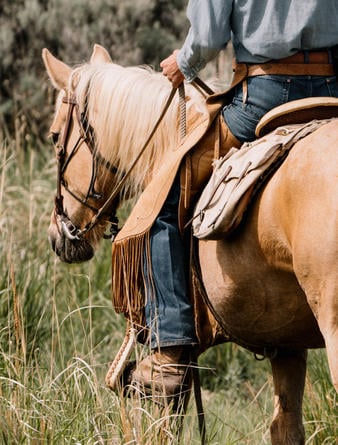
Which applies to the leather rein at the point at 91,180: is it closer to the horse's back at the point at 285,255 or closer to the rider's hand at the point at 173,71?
the rider's hand at the point at 173,71

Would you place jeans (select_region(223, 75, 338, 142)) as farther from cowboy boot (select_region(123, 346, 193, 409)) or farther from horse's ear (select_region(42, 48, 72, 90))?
horse's ear (select_region(42, 48, 72, 90))

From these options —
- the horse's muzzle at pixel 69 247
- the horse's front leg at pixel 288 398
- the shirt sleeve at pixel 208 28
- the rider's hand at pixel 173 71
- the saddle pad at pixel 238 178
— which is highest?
the shirt sleeve at pixel 208 28

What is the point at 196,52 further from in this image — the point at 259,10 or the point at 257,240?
the point at 257,240

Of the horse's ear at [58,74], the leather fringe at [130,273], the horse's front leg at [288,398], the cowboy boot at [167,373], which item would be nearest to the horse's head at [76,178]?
the horse's ear at [58,74]

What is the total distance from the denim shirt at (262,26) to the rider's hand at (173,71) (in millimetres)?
283

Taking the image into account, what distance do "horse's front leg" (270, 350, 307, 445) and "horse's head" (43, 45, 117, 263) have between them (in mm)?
1058

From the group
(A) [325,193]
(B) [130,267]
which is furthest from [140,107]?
(A) [325,193]

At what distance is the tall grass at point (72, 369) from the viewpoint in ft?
13.1

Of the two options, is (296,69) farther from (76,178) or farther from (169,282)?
(76,178)

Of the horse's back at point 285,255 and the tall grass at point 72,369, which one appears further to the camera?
the tall grass at point 72,369

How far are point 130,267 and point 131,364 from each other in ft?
1.51

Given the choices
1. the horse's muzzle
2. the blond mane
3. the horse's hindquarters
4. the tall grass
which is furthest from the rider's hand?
the horse's muzzle

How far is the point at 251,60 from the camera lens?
3.94 meters

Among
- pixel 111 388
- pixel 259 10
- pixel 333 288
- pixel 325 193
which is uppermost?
pixel 259 10
